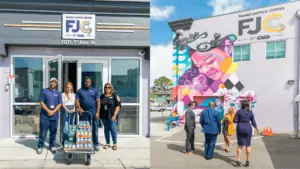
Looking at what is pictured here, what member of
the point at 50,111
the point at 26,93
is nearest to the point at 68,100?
the point at 50,111

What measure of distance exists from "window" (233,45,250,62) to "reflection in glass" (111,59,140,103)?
7.76ft

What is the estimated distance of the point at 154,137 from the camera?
5.39 meters

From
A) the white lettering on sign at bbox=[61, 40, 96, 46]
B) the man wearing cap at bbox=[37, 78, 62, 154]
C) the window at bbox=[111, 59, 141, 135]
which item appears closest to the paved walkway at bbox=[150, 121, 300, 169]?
the window at bbox=[111, 59, 141, 135]

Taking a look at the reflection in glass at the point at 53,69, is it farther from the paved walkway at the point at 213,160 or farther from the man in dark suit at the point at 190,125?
the man in dark suit at the point at 190,125

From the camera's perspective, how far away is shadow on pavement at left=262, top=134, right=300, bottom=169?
465 cm

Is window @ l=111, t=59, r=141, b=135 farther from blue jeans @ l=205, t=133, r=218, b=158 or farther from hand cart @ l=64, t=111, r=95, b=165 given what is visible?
hand cart @ l=64, t=111, r=95, b=165

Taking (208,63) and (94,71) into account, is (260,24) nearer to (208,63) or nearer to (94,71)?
(208,63)

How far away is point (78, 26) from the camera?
5.93m

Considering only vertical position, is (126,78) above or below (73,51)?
below

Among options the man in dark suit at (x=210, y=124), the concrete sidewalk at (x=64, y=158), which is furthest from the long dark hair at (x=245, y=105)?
the concrete sidewalk at (x=64, y=158)

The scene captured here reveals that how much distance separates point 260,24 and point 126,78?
118 inches

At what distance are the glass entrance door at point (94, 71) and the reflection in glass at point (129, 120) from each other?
609 mm

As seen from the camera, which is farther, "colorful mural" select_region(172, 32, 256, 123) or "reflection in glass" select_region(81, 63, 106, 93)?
"reflection in glass" select_region(81, 63, 106, 93)

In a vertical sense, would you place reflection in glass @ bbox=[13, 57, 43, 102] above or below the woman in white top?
above
